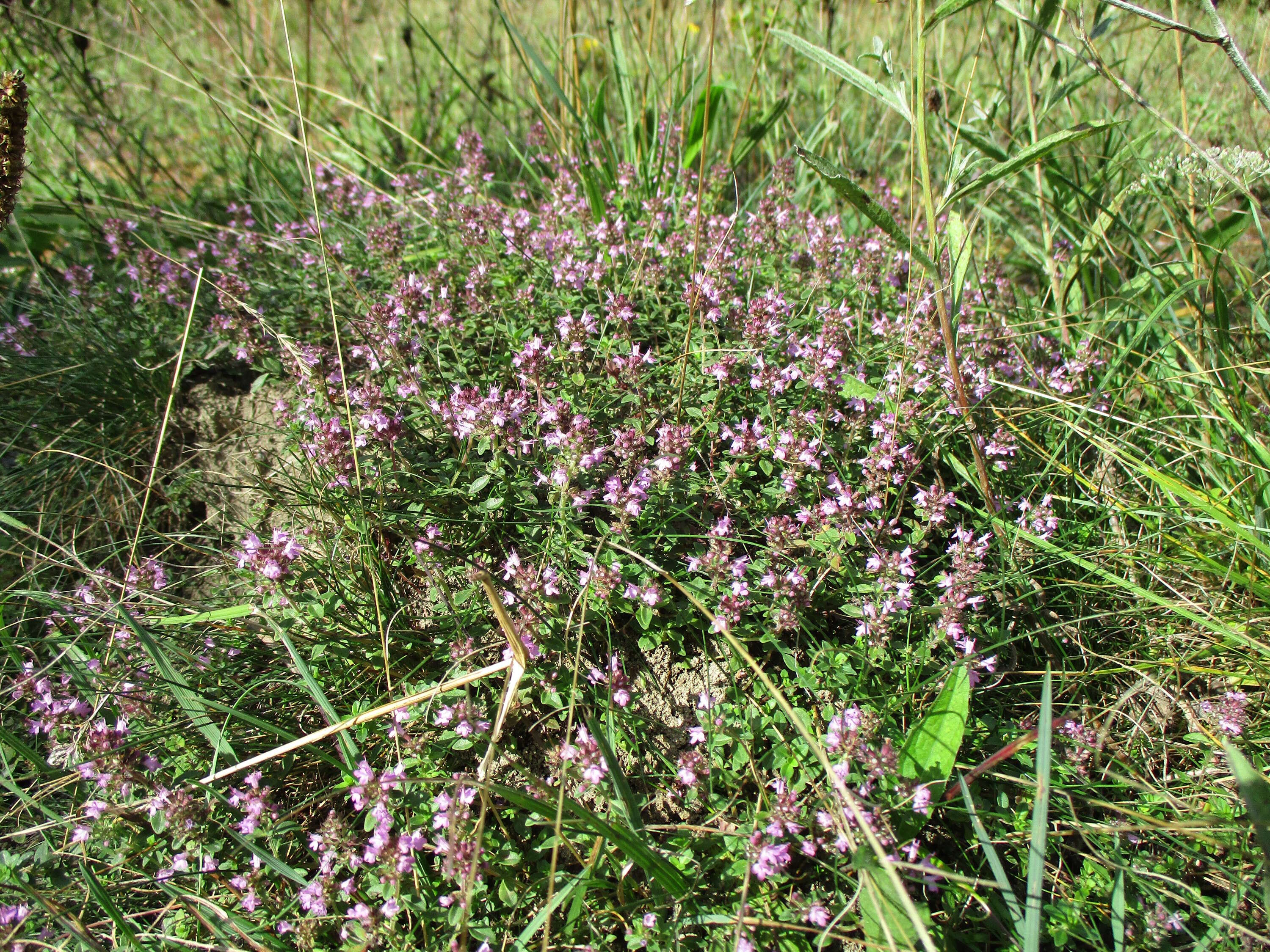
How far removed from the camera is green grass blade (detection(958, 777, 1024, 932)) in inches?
72.7

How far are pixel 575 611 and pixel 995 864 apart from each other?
1379 mm

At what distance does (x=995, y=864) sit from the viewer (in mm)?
1885

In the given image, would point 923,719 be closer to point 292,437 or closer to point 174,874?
point 174,874

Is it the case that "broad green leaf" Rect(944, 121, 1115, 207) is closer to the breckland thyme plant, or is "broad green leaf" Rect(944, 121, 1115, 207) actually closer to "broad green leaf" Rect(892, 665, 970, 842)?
the breckland thyme plant

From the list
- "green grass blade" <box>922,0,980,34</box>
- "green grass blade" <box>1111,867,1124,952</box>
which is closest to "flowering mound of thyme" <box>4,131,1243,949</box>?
"green grass blade" <box>1111,867,1124,952</box>

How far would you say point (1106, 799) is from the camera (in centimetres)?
224

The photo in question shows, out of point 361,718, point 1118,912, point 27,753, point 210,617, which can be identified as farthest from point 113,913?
point 1118,912

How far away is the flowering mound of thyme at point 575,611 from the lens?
2.08 meters

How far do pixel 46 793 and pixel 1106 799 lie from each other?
310 centimetres

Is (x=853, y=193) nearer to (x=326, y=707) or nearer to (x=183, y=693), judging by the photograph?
(x=326, y=707)

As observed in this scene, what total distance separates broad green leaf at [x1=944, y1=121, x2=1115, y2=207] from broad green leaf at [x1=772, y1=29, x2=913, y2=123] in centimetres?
28

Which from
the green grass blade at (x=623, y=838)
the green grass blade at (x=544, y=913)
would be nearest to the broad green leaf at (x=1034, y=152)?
the green grass blade at (x=623, y=838)

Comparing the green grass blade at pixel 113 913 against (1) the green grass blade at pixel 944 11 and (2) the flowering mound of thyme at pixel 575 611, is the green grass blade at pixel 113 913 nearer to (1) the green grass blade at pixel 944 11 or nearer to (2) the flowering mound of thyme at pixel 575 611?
(2) the flowering mound of thyme at pixel 575 611

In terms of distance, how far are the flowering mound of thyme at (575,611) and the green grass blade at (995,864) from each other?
99 mm
